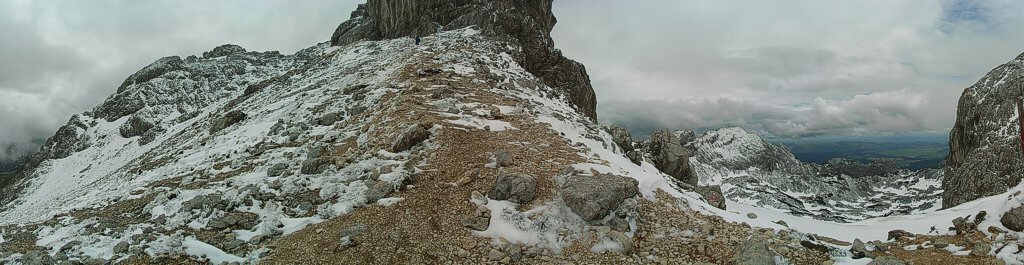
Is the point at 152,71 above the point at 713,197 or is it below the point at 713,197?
above

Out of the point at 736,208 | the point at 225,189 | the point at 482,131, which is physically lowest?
the point at 736,208

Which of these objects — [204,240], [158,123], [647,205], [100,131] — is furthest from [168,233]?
[100,131]

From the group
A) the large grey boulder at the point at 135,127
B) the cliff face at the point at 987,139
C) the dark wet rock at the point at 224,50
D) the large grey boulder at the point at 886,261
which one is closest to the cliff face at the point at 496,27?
the dark wet rock at the point at 224,50

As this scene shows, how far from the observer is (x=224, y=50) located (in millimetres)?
69562

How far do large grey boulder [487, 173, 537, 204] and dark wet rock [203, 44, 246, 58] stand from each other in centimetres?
7064

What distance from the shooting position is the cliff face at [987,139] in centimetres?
3934

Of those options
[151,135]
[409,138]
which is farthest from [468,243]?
[151,135]

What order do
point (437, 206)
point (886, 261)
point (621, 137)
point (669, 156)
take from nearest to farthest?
point (886, 261), point (437, 206), point (621, 137), point (669, 156)

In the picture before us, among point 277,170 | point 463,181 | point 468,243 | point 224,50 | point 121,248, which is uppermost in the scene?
point 224,50

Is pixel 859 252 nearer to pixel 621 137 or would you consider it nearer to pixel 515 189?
pixel 515 189

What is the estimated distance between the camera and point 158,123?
1827 inches

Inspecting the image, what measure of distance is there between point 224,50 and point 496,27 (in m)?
45.5

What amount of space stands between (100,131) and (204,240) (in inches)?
2169

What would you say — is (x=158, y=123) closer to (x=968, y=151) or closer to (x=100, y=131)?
(x=100, y=131)
